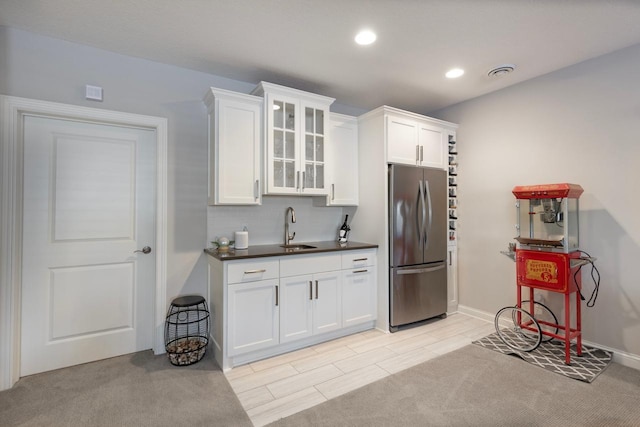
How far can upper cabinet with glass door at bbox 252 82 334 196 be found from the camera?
9.45 ft

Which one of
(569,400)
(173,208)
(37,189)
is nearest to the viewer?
(569,400)

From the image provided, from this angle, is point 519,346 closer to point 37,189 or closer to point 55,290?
point 55,290

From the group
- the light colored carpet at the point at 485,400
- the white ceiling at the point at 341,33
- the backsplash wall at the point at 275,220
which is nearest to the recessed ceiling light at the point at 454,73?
the white ceiling at the point at 341,33

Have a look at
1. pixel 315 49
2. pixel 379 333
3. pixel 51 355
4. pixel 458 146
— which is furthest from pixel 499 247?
pixel 51 355

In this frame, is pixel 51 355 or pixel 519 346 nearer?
pixel 51 355

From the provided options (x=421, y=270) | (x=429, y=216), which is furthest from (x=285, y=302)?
(x=429, y=216)

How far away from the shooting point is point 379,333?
3.18m

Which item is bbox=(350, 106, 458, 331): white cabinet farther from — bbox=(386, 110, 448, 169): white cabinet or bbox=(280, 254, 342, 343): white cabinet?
bbox=(280, 254, 342, 343): white cabinet

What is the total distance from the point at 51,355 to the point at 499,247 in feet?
14.2

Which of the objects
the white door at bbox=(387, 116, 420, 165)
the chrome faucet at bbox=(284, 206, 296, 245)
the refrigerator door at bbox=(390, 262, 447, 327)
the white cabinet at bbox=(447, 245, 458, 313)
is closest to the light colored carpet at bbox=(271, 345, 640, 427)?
the refrigerator door at bbox=(390, 262, 447, 327)

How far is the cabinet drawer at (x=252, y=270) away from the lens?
2.46 metres

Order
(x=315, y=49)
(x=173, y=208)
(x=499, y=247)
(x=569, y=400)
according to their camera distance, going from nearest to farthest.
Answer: (x=569, y=400) < (x=315, y=49) < (x=173, y=208) < (x=499, y=247)

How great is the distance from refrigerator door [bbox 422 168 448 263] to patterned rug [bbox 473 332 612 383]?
98 cm

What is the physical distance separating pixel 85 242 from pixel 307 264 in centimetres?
188
